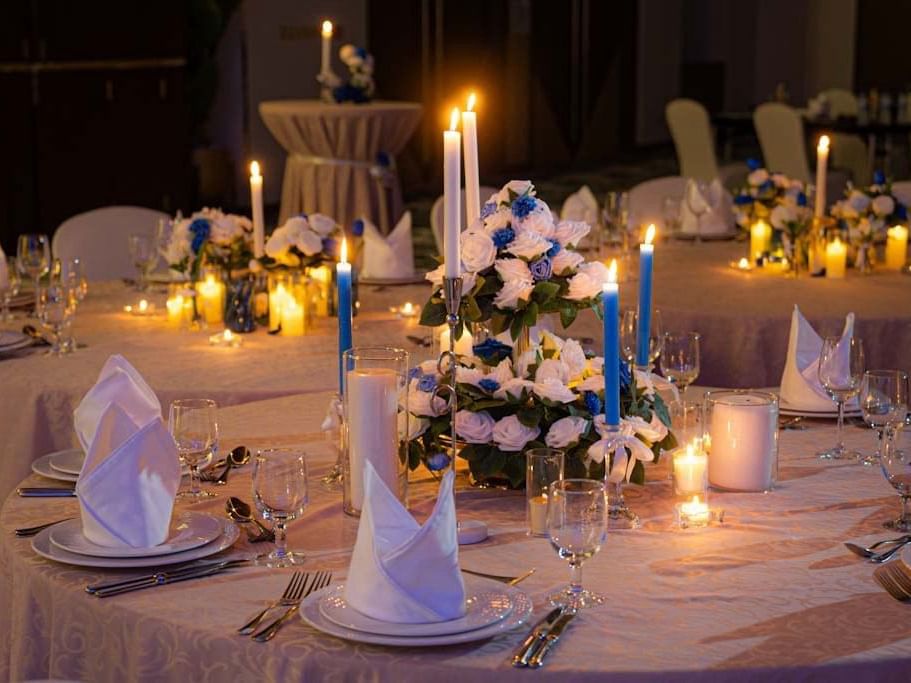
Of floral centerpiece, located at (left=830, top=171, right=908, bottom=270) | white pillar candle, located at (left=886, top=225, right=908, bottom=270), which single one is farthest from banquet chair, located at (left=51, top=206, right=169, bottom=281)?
white pillar candle, located at (left=886, top=225, right=908, bottom=270)

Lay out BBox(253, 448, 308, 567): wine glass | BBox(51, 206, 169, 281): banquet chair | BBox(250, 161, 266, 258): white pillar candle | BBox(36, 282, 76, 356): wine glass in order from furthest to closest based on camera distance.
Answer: BBox(51, 206, 169, 281): banquet chair
BBox(250, 161, 266, 258): white pillar candle
BBox(36, 282, 76, 356): wine glass
BBox(253, 448, 308, 567): wine glass

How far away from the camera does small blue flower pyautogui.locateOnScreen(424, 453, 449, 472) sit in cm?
240

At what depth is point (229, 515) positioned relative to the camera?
230 centimetres

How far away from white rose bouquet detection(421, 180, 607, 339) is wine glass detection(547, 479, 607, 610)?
51 cm

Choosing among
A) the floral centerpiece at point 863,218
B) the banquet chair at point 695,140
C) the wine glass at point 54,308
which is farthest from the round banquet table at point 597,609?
the banquet chair at point 695,140

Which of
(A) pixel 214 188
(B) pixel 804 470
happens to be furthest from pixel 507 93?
(B) pixel 804 470

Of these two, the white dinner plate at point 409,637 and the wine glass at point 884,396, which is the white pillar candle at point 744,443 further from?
the white dinner plate at point 409,637

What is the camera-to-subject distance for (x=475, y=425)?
2.36 metres

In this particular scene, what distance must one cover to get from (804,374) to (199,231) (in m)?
1.77

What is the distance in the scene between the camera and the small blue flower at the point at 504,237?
92.2 inches

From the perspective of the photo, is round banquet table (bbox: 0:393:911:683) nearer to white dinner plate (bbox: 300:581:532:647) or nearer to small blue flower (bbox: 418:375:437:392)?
white dinner plate (bbox: 300:581:532:647)

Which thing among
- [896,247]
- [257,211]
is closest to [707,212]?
[896,247]

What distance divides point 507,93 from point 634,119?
2.86 meters

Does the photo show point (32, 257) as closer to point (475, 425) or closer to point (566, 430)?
point (475, 425)
